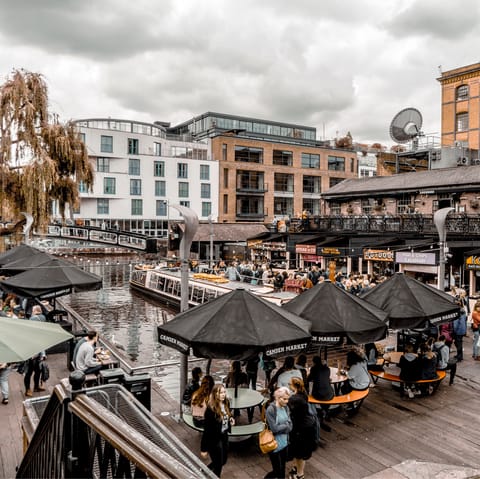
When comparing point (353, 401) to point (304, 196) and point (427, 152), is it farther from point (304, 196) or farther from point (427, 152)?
point (304, 196)

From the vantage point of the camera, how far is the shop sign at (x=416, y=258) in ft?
68.1

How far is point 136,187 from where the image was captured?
2482 inches

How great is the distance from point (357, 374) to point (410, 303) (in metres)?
2.55

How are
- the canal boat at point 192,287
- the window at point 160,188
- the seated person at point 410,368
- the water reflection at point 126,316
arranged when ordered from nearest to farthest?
the seated person at point 410,368 → the water reflection at point 126,316 → the canal boat at point 192,287 → the window at point 160,188

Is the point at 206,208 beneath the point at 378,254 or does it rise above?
above

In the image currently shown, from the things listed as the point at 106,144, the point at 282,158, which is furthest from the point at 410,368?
the point at 282,158

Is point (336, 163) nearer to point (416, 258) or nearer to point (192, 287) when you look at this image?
point (192, 287)

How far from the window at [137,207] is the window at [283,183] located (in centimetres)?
2093

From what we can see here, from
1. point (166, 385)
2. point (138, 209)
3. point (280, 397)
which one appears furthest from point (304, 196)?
point (280, 397)

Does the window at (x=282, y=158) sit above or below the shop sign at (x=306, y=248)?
above

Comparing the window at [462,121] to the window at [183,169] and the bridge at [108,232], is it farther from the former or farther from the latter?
the bridge at [108,232]

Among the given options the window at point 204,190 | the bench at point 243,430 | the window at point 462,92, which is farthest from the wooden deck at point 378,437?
the window at point 204,190

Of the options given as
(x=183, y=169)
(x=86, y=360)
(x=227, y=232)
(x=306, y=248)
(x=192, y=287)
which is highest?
(x=183, y=169)

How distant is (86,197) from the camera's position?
196ft
